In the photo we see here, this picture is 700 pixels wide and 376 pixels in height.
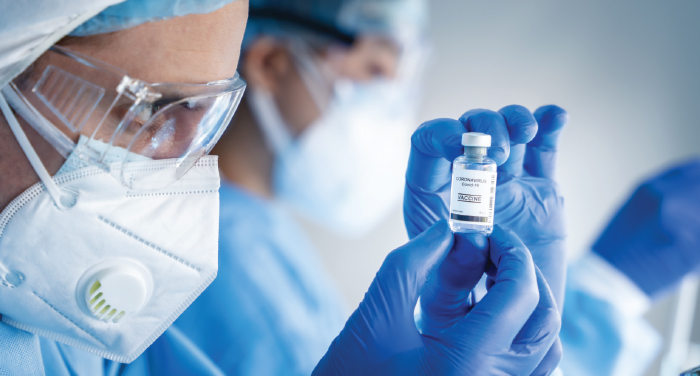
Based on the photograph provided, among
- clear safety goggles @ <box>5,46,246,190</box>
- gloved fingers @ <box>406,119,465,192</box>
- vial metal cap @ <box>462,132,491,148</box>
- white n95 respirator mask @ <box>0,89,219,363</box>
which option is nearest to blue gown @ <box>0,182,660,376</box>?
white n95 respirator mask @ <box>0,89,219,363</box>

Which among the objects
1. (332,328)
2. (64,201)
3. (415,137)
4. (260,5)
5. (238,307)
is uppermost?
(260,5)

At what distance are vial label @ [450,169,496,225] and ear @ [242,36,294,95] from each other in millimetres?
1222

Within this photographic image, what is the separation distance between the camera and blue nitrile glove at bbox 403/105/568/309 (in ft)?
2.90

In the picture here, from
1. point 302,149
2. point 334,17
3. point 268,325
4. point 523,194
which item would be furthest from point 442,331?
point 334,17

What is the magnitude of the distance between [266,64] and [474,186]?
4.24 ft

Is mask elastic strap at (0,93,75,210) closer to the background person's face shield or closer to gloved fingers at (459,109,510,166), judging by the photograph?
gloved fingers at (459,109,510,166)

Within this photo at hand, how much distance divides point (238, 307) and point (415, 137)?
0.95m

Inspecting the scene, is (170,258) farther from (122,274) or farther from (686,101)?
(686,101)

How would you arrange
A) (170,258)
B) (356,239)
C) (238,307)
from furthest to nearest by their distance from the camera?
(356,239), (238,307), (170,258)

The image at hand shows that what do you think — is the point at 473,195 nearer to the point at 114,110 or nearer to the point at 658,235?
the point at 114,110

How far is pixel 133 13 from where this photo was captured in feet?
2.17

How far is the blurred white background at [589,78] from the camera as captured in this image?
211 centimetres

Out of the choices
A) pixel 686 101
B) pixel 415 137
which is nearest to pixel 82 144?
pixel 415 137

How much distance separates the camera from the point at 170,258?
32.6 inches
